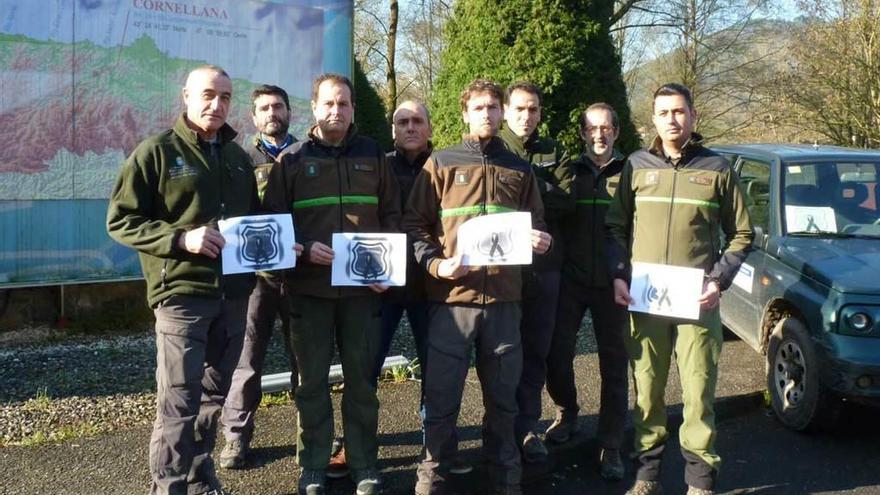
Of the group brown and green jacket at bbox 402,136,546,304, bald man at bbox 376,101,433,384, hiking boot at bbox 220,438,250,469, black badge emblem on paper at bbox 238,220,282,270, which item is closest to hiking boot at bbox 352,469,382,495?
bald man at bbox 376,101,433,384

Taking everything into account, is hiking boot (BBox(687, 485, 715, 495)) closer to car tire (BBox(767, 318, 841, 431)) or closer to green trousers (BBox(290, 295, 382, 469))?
car tire (BBox(767, 318, 841, 431))

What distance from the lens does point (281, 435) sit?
4641mm

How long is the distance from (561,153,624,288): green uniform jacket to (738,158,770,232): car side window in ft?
6.29

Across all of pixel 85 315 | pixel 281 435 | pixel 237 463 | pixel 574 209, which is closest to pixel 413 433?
pixel 281 435

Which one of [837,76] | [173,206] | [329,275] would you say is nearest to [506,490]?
[329,275]

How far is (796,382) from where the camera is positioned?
198 inches

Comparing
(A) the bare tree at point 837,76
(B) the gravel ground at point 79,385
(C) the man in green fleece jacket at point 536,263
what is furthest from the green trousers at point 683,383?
(A) the bare tree at point 837,76

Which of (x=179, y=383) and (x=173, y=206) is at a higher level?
(x=173, y=206)

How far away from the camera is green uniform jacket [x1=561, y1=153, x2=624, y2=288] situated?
4.30 meters

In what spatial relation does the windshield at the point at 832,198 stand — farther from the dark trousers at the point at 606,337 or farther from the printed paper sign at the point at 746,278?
the dark trousers at the point at 606,337

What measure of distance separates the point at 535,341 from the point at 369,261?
3.82 ft

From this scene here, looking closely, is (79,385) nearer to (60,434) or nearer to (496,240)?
(60,434)

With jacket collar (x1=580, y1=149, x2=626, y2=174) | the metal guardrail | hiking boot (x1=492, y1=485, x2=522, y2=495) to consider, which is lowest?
hiking boot (x1=492, y1=485, x2=522, y2=495)

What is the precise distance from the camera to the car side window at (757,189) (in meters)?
5.82
